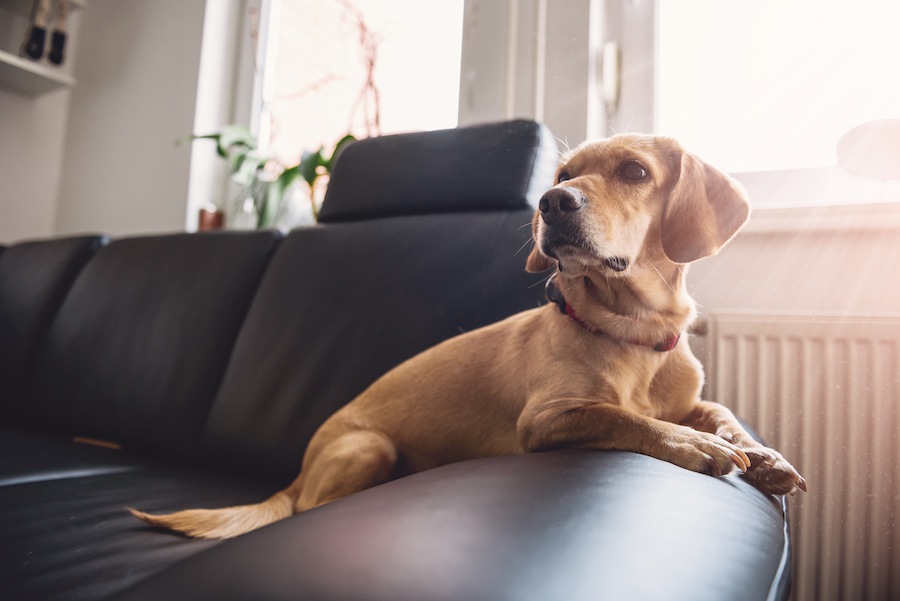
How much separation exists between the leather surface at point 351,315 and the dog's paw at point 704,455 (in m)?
0.59

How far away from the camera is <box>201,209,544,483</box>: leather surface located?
1.29 metres

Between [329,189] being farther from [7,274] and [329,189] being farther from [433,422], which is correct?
[7,274]

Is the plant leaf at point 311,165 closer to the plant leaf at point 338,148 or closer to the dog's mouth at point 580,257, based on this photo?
the plant leaf at point 338,148

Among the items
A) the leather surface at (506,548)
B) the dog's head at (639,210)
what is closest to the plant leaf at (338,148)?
the dog's head at (639,210)

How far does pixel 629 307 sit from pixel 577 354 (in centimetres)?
12

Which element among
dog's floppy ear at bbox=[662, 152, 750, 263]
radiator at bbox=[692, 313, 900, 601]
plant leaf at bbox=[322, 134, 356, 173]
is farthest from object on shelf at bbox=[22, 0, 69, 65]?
radiator at bbox=[692, 313, 900, 601]

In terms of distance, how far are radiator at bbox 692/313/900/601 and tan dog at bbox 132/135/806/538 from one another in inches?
15.9

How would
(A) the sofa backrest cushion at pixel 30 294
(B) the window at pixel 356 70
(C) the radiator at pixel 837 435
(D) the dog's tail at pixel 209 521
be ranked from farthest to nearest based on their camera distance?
(B) the window at pixel 356 70 → (A) the sofa backrest cushion at pixel 30 294 → (C) the radiator at pixel 837 435 → (D) the dog's tail at pixel 209 521

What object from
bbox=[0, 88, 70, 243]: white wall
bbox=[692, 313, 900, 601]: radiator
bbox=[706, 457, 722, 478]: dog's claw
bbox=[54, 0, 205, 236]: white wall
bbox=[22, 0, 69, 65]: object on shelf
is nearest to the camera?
bbox=[706, 457, 722, 478]: dog's claw

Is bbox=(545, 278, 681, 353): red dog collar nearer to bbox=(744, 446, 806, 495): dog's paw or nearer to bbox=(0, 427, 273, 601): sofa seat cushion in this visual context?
bbox=(744, 446, 806, 495): dog's paw

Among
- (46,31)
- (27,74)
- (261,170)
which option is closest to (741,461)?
(261,170)

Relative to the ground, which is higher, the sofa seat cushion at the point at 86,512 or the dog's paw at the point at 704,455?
the dog's paw at the point at 704,455

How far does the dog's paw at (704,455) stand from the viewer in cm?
66

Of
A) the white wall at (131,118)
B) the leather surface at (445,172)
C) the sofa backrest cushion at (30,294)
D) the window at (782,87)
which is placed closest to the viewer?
the leather surface at (445,172)
